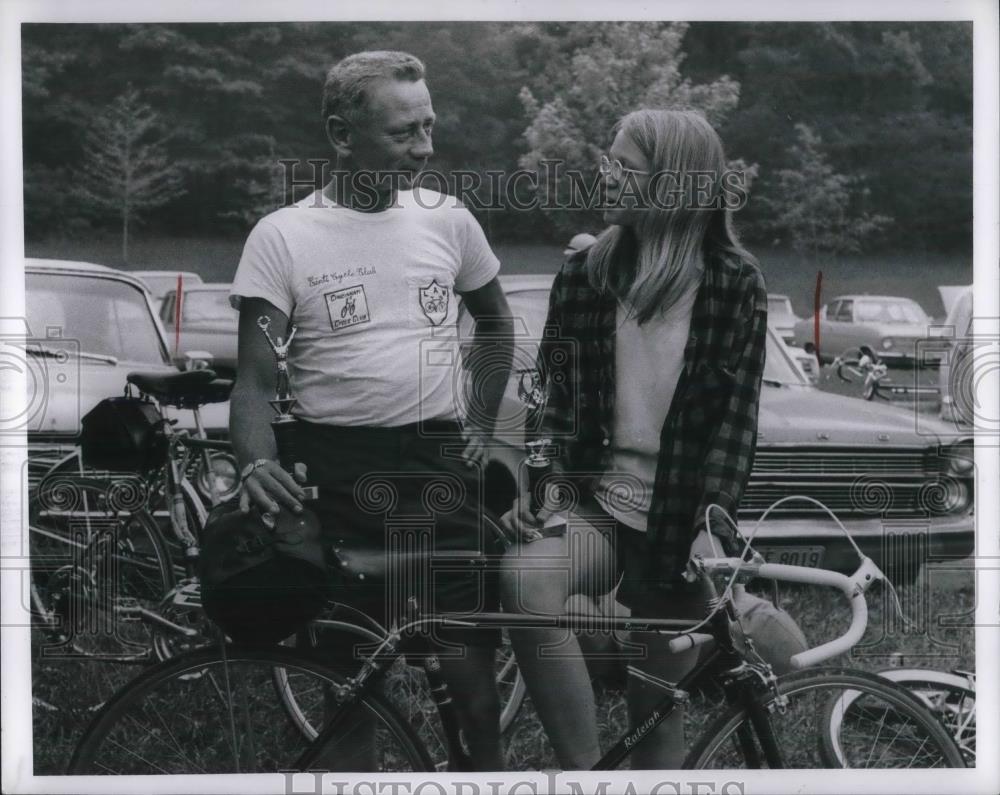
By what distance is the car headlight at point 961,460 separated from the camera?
12.6 ft

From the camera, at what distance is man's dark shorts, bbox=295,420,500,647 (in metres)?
3.60

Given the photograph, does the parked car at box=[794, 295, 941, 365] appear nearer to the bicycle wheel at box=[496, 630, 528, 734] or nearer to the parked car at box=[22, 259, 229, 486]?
the bicycle wheel at box=[496, 630, 528, 734]

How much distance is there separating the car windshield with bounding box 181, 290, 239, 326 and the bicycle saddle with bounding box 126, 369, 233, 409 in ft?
0.52

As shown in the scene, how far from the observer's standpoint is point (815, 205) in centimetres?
372

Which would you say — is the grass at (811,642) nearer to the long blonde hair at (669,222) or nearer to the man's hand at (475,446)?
the man's hand at (475,446)

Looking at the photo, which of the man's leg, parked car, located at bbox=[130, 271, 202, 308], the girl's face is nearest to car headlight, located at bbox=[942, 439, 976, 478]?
the girl's face

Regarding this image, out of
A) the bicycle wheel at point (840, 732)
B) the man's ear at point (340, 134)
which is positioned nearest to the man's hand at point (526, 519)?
the bicycle wheel at point (840, 732)

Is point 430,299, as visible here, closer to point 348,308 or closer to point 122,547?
point 348,308

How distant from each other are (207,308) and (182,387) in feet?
0.85

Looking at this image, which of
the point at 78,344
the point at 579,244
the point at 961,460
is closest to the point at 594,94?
the point at 579,244

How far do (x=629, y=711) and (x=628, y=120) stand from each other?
1.64 m

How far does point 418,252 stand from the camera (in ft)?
11.6
